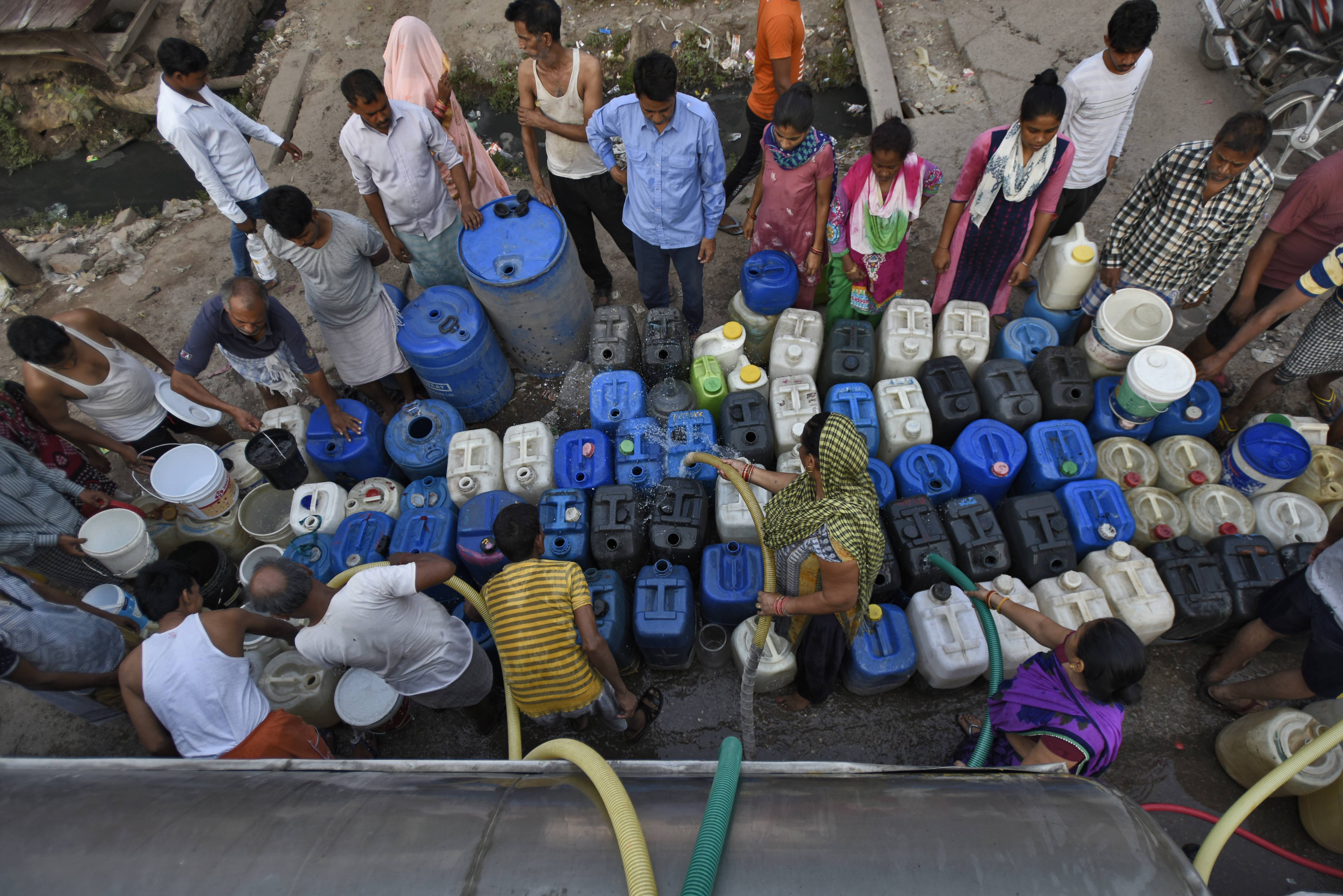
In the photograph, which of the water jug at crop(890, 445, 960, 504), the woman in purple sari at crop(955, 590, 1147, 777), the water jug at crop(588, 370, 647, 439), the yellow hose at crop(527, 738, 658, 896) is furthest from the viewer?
the water jug at crop(588, 370, 647, 439)

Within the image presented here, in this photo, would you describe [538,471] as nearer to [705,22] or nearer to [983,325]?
[983,325]

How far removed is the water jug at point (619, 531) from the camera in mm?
3318

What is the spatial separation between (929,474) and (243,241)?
451 centimetres

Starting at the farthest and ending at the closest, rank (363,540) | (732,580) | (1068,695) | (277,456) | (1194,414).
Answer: (277,456) → (1194,414) → (363,540) → (732,580) → (1068,695)

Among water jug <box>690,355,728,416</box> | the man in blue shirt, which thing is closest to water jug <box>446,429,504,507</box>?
water jug <box>690,355,728,416</box>

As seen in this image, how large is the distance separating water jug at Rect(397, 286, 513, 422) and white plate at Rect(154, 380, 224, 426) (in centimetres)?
82

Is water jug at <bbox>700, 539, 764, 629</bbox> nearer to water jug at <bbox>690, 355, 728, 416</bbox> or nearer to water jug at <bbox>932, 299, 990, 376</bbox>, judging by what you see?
water jug at <bbox>690, 355, 728, 416</bbox>

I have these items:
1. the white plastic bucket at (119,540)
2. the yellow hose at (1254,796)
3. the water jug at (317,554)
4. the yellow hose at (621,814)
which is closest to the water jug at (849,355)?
the yellow hose at (1254,796)

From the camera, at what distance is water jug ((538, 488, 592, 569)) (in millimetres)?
3320

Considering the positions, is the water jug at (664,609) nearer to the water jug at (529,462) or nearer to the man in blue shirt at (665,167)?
the water jug at (529,462)

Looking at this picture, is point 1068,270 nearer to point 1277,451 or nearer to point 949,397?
point 949,397

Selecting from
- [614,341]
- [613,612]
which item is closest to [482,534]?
[613,612]

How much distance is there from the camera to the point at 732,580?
321cm

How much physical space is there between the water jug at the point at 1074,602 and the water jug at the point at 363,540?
3.35m
